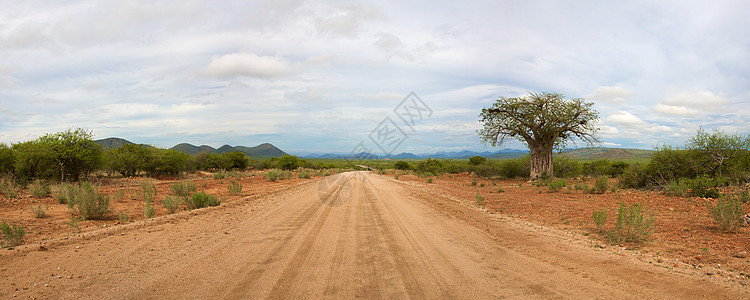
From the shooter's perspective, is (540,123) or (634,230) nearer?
(634,230)

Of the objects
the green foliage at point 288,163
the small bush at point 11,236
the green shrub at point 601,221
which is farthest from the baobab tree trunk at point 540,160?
the green foliage at point 288,163

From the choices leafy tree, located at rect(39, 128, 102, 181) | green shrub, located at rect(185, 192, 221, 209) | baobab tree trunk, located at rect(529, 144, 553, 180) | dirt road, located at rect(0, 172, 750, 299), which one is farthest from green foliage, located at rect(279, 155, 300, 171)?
dirt road, located at rect(0, 172, 750, 299)

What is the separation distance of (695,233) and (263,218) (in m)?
9.68

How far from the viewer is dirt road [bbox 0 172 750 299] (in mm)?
4031

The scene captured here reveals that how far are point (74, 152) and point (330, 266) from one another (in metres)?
23.4

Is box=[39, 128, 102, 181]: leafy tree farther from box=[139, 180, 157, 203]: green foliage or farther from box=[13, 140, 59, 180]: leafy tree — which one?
box=[139, 180, 157, 203]: green foliage

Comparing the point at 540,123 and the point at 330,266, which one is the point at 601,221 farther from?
the point at 540,123

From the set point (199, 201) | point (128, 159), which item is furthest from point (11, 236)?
point (128, 159)

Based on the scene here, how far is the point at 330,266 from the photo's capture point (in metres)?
4.98

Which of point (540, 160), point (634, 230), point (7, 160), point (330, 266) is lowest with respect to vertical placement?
point (330, 266)

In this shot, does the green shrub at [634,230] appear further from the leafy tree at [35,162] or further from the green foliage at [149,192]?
the leafy tree at [35,162]

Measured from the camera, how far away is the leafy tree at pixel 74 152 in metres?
A: 20.2

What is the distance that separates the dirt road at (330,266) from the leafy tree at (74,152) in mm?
17563

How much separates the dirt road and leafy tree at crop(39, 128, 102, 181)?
17563 millimetres
